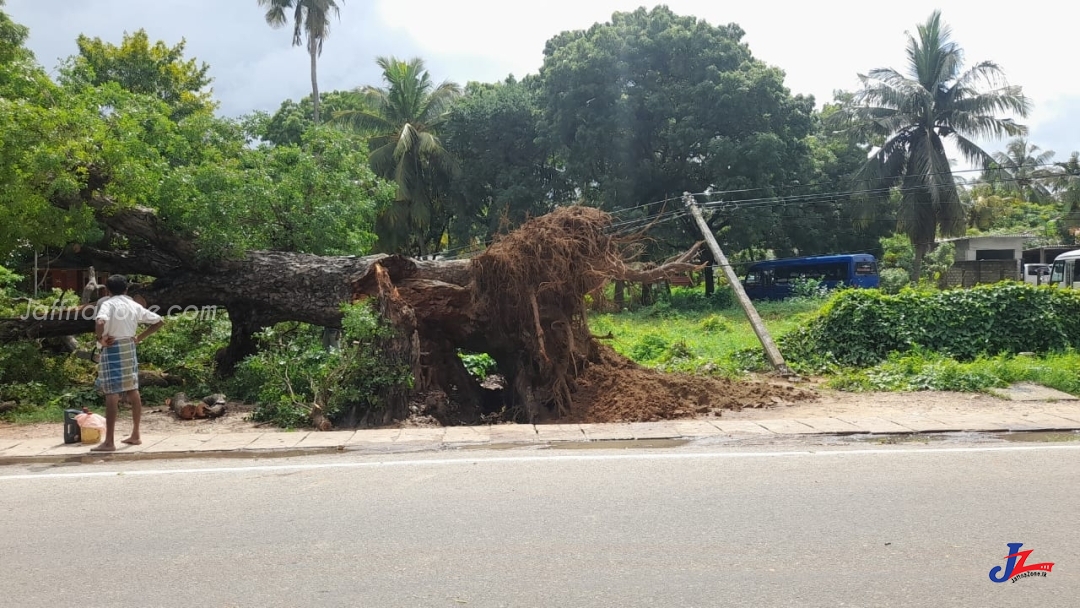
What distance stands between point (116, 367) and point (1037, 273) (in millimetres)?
38767

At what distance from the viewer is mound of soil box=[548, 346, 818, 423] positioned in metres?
9.27

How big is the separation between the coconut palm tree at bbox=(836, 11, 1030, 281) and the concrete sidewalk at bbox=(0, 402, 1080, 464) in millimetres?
25246

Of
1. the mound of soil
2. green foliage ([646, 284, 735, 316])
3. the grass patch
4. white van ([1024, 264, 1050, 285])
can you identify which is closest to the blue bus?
green foliage ([646, 284, 735, 316])

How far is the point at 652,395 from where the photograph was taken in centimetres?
968

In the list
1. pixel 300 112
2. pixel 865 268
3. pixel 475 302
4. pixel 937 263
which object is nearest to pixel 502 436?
pixel 475 302

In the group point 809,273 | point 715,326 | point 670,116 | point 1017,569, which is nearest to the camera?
point 1017,569

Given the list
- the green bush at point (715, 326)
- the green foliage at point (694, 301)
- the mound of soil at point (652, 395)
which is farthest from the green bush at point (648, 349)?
the green foliage at point (694, 301)

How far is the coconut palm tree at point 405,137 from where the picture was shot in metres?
31.8

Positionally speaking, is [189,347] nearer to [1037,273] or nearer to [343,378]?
[343,378]

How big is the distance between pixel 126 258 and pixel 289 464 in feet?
23.5

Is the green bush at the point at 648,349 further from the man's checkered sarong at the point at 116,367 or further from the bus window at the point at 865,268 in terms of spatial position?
the bus window at the point at 865,268

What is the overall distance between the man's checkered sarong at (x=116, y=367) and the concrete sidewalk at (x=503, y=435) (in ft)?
1.95

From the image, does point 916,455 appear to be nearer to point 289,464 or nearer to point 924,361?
point 289,464

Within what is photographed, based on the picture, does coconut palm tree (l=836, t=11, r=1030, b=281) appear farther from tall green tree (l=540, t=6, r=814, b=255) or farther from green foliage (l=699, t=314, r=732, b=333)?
green foliage (l=699, t=314, r=732, b=333)
